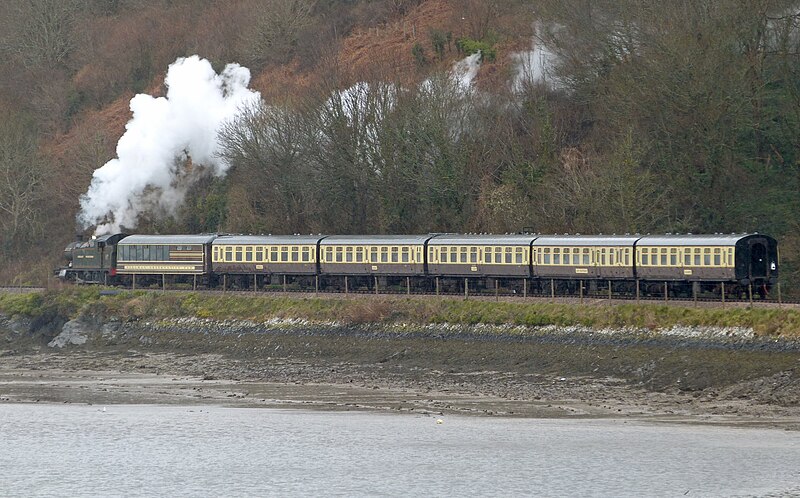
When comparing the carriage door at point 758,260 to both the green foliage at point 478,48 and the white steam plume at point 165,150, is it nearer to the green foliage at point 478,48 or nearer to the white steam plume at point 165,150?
the green foliage at point 478,48

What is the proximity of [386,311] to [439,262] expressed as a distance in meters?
7.05

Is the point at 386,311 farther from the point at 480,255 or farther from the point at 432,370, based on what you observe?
the point at 432,370

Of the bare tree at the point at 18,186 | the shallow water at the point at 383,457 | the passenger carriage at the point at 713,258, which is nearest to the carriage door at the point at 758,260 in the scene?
the passenger carriage at the point at 713,258

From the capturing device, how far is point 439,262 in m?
64.0

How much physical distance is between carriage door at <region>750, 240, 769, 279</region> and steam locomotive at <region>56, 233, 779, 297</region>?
0.04 meters

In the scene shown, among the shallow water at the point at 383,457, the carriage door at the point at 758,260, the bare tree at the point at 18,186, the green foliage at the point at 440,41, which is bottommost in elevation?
the shallow water at the point at 383,457

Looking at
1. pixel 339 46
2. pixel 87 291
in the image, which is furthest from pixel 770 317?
pixel 339 46

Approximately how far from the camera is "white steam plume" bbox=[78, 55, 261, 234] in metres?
82.3

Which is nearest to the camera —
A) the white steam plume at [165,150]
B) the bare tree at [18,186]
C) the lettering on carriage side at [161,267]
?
the lettering on carriage side at [161,267]

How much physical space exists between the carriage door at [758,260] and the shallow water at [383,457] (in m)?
19.4

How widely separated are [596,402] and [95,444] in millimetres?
15305

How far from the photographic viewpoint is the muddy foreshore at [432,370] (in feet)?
136

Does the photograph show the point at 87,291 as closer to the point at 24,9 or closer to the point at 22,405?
the point at 22,405

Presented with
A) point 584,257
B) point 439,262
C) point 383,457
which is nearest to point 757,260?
point 584,257
